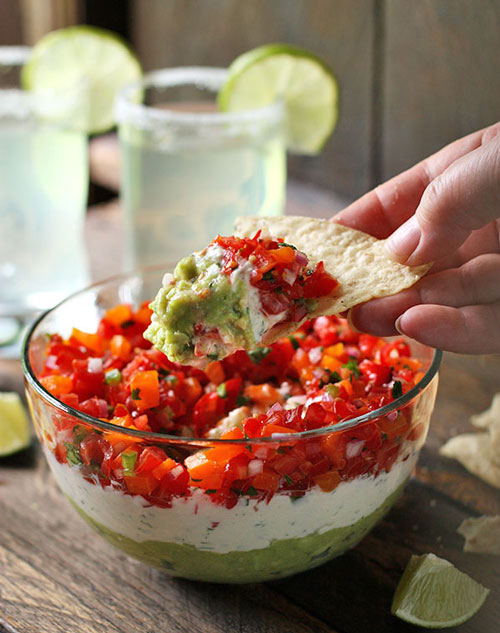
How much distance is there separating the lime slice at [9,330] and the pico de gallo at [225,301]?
4.02ft

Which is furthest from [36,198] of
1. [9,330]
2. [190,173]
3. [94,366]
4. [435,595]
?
[435,595]

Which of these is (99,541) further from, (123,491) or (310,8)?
(310,8)

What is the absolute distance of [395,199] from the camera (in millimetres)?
1676

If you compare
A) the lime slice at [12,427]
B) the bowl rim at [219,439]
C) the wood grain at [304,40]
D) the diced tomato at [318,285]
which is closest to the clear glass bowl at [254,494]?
the bowl rim at [219,439]

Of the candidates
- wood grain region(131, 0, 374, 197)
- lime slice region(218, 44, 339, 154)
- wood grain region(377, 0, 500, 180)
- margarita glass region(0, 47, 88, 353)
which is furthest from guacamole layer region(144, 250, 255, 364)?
wood grain region(131, 0, 374, 197)

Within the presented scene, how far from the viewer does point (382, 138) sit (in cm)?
319

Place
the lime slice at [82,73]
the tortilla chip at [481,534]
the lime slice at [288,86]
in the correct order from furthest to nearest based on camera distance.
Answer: the lime slice at [82,73], the lime slice at [288,86], the tortilla chip at [481,534]

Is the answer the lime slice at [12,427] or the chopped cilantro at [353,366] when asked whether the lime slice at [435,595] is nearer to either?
the chopped cilantro at [353,366]

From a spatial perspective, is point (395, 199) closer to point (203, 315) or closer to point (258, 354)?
point (258, 354)

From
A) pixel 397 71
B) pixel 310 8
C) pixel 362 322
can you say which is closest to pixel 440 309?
pixel 362 322

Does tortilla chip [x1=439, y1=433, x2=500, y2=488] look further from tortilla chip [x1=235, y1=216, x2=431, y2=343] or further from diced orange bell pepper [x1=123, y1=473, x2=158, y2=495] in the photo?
diced orange bell pepper [x1=123, y1=473, x2=158, y2=495]

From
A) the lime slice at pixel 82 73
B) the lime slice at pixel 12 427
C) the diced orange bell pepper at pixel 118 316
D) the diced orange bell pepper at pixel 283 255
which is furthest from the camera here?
the lime slice at pixel 82 73

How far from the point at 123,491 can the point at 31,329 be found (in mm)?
456

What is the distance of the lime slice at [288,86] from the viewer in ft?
7.80
